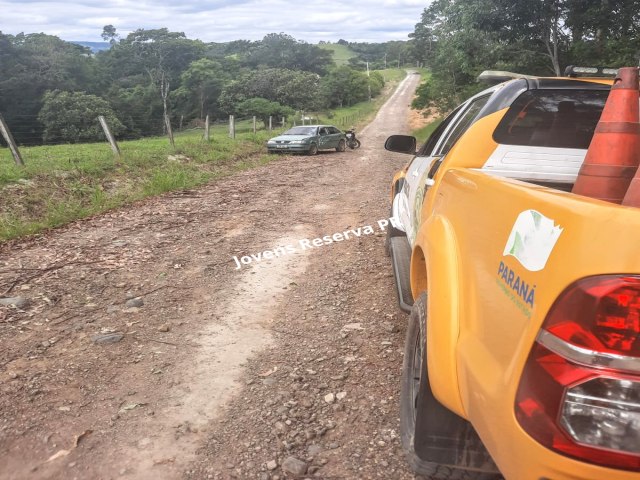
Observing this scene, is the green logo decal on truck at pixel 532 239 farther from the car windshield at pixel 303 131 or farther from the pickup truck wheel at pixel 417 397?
the car windshield at pixel 303 131

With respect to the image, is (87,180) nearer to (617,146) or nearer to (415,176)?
(415,176)

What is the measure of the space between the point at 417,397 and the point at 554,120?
184 centimetres

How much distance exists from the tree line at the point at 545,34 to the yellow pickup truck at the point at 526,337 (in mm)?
12676

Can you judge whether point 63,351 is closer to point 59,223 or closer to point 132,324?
point 132,324

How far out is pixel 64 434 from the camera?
2.62 m

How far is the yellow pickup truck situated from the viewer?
3.56 feet

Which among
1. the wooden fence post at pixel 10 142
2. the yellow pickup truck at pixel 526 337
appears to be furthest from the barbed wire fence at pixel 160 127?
the yellow pickup truck at pixel 526 337

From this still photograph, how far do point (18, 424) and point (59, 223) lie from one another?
512 centimetres

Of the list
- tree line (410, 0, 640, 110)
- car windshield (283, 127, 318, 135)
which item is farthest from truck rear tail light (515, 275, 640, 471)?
car windshield (283, 127, 318, 135)

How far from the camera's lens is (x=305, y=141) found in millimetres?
18000

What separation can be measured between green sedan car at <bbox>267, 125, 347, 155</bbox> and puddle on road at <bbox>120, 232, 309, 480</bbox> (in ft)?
43.6

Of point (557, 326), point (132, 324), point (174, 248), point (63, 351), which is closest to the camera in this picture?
point (557, 326)

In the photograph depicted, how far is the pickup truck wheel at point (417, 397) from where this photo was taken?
201 centimetres

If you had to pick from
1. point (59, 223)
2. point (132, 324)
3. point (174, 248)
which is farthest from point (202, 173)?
point (132, 324)
